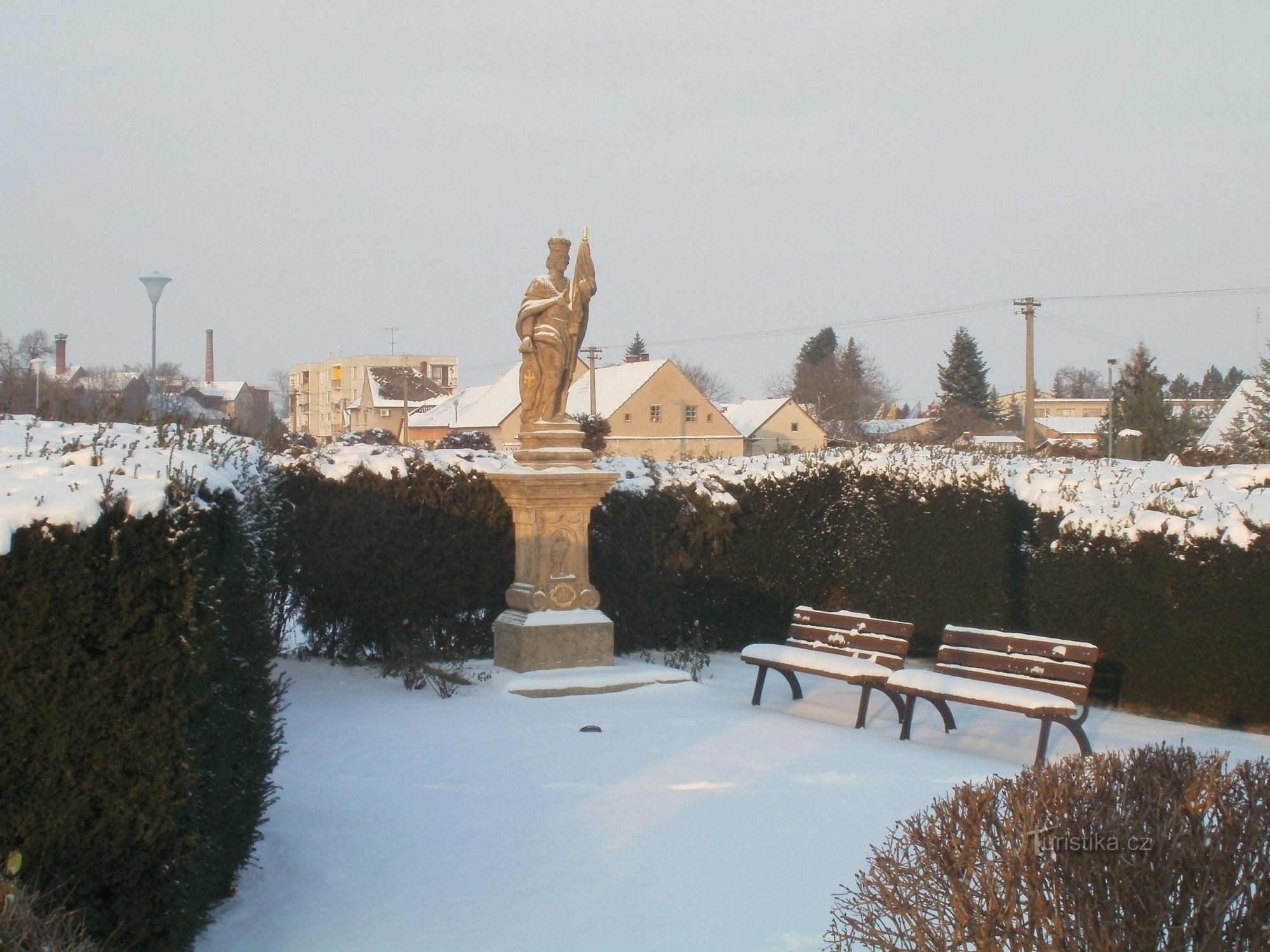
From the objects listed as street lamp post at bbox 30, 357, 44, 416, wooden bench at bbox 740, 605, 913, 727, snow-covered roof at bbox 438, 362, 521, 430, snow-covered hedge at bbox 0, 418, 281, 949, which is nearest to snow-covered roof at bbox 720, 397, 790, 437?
snow-covered roof at bbox 438, 362, 521, 430

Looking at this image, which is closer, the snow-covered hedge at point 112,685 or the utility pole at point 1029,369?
the snow-covered hedge at point 112,685

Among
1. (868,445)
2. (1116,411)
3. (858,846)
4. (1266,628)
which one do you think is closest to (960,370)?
(1116,411)

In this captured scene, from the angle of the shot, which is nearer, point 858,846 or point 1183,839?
point 1183,839

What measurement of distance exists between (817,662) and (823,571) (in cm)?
314

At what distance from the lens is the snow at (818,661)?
7500 millimetres

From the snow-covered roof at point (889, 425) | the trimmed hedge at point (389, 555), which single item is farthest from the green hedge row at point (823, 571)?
the snow-covered roof at point (889, 425)

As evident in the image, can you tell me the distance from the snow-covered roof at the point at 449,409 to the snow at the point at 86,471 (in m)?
44.2

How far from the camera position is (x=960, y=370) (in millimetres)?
52875

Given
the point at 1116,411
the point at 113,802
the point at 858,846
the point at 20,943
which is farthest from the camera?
the point at 1116,411

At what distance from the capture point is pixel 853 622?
27.7 ft

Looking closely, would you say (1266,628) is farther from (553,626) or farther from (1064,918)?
(1064,918)

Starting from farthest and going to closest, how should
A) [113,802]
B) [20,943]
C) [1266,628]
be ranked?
[1266,628] < [113,802] < [20,943]

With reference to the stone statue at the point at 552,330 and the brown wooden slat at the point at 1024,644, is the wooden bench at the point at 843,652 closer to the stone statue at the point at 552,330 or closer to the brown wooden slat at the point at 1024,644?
the brown wooden slat at the point at 1024,644

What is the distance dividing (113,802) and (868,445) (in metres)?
8.98
